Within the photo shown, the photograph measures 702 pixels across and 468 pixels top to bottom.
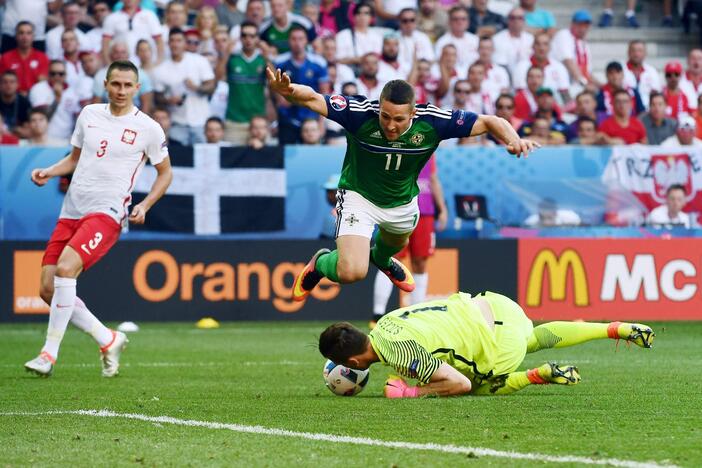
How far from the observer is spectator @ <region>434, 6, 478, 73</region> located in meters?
20.4

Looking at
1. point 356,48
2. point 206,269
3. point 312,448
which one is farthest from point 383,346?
point 356,48

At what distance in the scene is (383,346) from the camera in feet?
26.7

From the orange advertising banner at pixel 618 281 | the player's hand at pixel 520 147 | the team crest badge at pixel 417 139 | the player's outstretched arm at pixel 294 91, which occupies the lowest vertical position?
the orange advertising banner at pixel 618 281

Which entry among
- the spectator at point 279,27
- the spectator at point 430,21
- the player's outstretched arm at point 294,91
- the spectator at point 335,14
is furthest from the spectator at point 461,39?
the player's outstretched arm at point 294,91

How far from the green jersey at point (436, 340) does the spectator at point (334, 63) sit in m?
10.7

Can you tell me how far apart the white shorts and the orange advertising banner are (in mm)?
6846

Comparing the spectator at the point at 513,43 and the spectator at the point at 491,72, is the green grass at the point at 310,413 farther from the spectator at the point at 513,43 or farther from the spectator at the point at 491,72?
the spectator at the point at 513,43

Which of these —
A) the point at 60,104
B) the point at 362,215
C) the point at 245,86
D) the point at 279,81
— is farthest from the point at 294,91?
the point at 60,104

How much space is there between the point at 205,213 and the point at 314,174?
A: 57.6 inches

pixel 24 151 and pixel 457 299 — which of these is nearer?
pixel 457 299

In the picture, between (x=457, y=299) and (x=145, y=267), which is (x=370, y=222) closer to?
(x=457, y=299)

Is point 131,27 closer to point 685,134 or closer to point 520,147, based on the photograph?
point 685,134

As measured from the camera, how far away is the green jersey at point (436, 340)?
8.10 metres

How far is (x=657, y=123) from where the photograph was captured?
19109 millimetres
